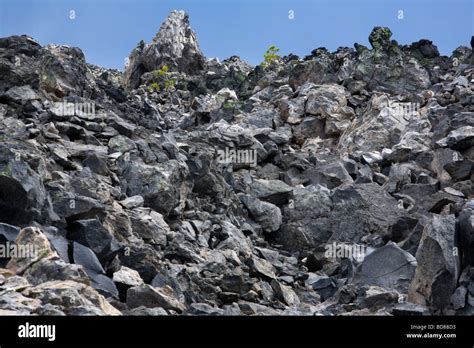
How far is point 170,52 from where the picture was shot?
89.2 metres

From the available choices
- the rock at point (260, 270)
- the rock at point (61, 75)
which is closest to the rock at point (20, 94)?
the rock at point (61, 75)

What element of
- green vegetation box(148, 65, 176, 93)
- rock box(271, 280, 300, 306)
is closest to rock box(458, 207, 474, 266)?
rock box(271, 280, 300, 306)

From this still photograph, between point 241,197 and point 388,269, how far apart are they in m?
12.1

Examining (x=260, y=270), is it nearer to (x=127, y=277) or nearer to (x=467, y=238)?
(x=127, y=277)

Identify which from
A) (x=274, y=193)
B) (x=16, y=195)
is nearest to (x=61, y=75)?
(x=274, y=193)

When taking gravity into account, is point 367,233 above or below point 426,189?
below

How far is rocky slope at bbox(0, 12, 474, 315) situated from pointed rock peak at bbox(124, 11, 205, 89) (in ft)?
110

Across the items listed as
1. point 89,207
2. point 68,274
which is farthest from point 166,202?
point 68,274

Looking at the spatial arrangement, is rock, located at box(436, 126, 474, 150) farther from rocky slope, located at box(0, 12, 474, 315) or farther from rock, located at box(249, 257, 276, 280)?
rock, located at box(249, 257, 276, 280)

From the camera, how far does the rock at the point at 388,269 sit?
63.2 ft

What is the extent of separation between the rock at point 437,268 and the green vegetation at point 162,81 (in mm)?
62977

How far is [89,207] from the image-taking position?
726 inches

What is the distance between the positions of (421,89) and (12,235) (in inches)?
1866
